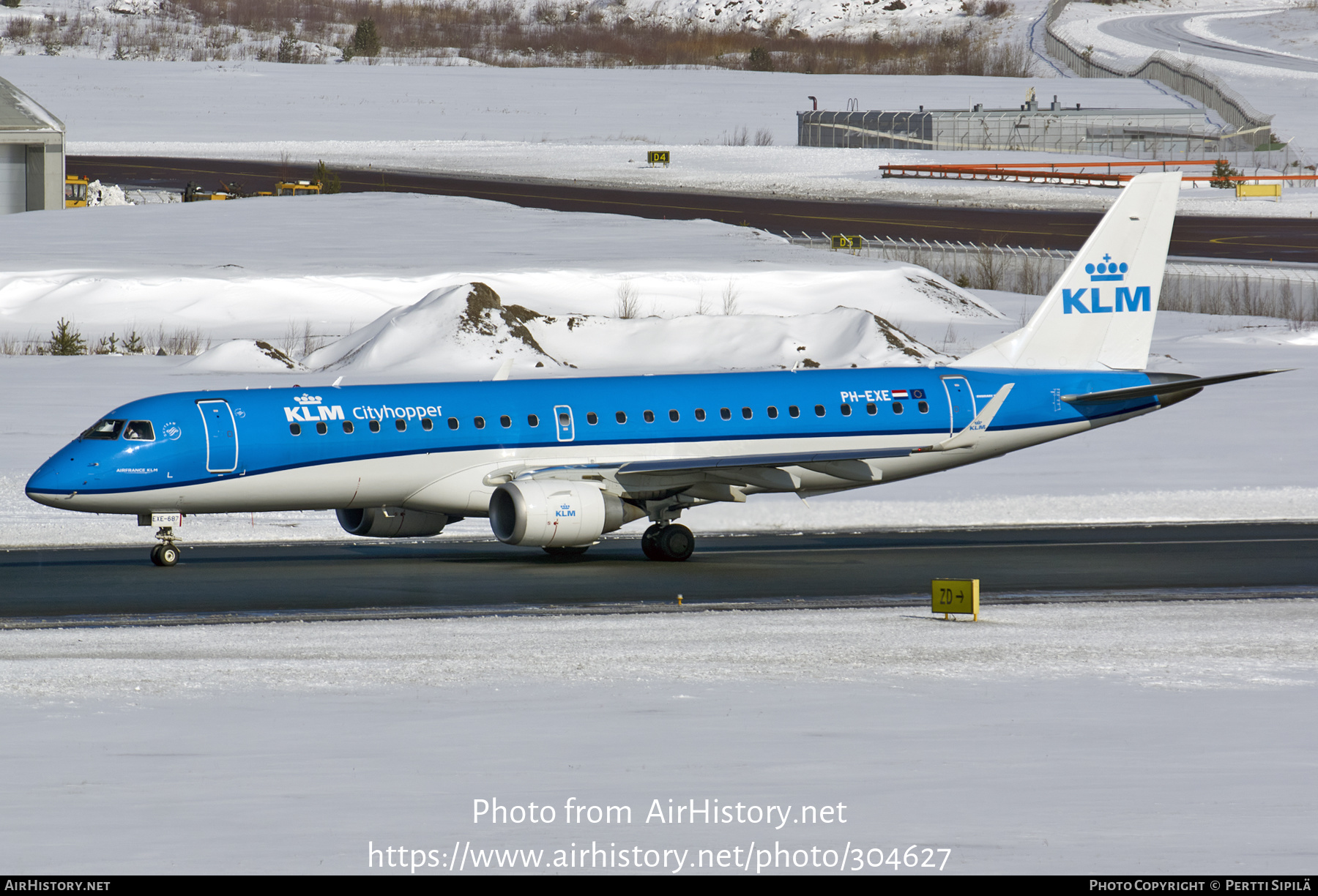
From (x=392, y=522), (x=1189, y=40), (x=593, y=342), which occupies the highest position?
(x=1189, y=40)

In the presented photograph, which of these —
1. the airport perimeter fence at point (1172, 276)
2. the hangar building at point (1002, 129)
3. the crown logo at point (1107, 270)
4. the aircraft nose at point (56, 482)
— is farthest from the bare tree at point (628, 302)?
the hangar building at point (1002, 129)

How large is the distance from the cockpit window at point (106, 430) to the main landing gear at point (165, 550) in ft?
6.77

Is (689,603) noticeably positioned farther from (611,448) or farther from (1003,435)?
(1003,435)

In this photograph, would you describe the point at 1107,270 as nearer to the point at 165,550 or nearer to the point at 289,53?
the point at 165,550

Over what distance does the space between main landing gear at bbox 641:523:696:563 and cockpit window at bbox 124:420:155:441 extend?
9.12m

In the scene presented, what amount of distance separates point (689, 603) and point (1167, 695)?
9566 mm

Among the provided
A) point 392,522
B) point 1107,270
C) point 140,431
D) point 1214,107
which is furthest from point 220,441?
point 1214,107

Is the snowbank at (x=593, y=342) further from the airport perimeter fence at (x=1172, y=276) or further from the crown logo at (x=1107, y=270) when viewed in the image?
the airport perimeter fence at (x=1172, y=276)

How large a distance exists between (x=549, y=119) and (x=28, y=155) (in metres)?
64.0

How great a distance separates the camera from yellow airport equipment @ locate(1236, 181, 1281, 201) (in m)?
102

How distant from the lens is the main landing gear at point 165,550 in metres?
30.5

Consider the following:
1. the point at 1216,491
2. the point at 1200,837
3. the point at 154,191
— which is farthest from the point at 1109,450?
the point at 154,191

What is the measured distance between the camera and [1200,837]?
42.5ft

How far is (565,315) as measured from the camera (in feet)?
187
